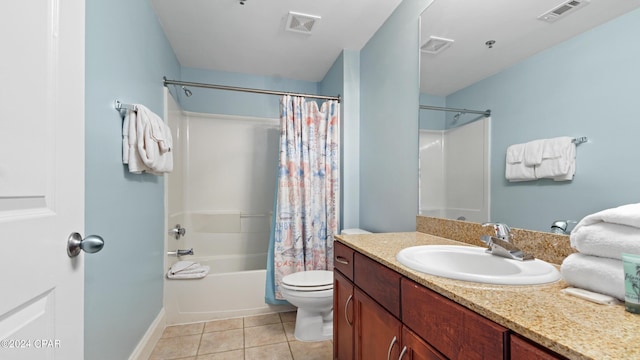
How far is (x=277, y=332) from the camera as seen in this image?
2.06 meters

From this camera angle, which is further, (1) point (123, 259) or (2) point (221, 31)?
(2) point (221, 31)

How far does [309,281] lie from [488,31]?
5.82 ft

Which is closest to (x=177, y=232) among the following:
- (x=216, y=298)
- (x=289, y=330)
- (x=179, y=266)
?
(x=179, y=266)

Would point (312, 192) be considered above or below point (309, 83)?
below

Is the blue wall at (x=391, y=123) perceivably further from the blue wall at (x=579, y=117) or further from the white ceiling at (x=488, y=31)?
the blue wall at (x=579, y=117)

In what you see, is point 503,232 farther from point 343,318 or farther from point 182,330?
point 182,330

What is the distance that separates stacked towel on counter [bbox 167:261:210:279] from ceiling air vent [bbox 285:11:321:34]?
209 centimetres

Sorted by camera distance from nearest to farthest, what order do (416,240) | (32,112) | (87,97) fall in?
(32,112), (87,97), (416,240)

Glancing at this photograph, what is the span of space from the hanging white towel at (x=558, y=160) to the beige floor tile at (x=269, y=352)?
173 centimetres

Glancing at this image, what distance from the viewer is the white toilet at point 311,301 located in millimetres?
1835

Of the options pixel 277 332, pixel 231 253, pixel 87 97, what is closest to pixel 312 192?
pixel 277 332

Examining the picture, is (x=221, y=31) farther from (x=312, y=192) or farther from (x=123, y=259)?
(x=123, y=259)

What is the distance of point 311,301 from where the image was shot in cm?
184

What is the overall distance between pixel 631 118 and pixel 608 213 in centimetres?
34
